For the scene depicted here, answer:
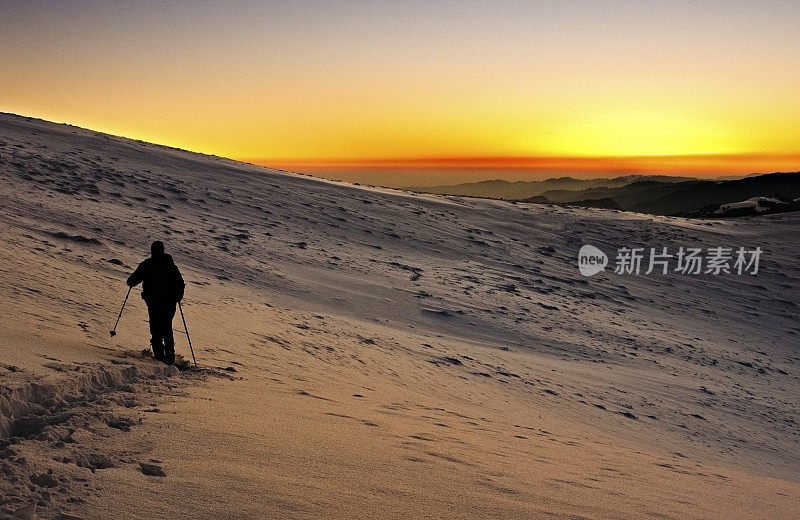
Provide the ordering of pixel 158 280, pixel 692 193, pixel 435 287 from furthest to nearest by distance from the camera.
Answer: pixel 692 193 < pixel 435 287 < pixel 158 280

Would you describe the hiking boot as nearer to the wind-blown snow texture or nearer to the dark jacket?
the dark jacket

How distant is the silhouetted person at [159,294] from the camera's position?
7.11 meters

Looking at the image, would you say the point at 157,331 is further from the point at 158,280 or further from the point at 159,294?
the point at 158,280

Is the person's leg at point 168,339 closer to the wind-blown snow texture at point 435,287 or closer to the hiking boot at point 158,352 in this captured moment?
the hiking boot at point 158,352

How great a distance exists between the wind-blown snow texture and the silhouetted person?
77cm

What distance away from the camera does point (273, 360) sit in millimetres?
8398

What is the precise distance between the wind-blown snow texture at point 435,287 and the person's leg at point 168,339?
0.83 meters

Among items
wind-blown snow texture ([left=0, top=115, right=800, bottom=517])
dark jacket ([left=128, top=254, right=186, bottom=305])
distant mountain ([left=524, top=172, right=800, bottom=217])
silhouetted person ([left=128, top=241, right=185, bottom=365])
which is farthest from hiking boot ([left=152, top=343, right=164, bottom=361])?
distant mountain ([left=524, top=172, right=800, bottom=217])

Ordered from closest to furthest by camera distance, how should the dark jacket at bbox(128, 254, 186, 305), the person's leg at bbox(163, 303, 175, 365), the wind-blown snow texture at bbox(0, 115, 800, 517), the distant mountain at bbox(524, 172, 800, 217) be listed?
1. the person's leg at bbox(163, 303, 175, 365)
2. the dark jacket at bbox(128, 254, 186, 305)
3. the wind-blown snow texture at bbox(0, 115, 800, 517)
4. the distant mountain at bbox(524, 172, 800, 217)

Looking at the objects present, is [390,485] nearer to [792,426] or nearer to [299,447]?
[299,447]

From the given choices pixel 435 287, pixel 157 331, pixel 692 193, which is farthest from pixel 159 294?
pixel 692 193

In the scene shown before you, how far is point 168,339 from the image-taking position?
7.07 metres

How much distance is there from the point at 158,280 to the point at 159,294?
0.49 feet

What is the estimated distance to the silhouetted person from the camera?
711cm
